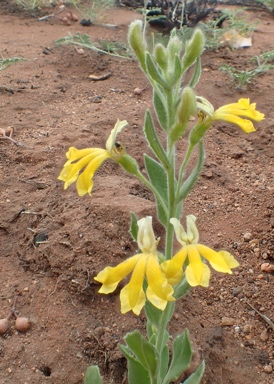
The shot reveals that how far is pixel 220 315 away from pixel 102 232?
81 cm

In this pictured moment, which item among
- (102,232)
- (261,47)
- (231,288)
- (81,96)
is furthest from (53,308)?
(261,47)

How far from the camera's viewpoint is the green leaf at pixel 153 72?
167 centimetres

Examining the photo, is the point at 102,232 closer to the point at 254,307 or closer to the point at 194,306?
the point at 194,306

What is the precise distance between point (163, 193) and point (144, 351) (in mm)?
623

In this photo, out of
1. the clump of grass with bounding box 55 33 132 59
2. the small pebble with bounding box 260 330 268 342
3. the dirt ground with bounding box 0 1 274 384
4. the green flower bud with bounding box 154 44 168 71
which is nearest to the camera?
the green flower bud with bounding box 154 44 168 71

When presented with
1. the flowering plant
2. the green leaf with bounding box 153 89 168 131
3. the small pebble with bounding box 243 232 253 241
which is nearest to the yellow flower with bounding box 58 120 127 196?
the flowering plant

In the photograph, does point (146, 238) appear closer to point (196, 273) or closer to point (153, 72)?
point (196, 273)

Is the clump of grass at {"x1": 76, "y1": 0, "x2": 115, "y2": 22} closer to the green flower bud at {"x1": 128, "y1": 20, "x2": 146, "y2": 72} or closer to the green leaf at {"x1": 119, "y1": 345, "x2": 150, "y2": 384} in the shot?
the green flower bud at {"x1": 128, "y1": 20, "x2": 146, "y2": 72}

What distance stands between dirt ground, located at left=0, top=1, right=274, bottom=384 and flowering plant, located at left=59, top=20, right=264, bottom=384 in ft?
1.40

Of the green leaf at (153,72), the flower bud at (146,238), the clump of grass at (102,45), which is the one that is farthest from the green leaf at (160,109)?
the clump of grass at (102,45)

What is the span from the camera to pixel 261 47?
5.68 meters

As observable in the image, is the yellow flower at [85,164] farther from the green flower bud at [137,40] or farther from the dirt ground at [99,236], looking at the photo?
the dirt ground at [99,236]

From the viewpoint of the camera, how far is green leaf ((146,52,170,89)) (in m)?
1.67

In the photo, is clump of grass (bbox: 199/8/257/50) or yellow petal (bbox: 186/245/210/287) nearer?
yellow petal (bbox: 186/245/210/287)
